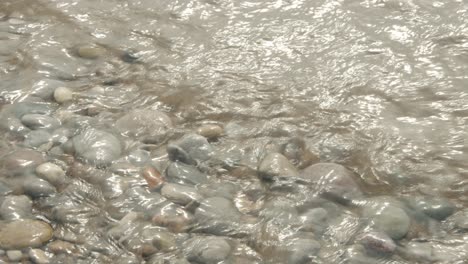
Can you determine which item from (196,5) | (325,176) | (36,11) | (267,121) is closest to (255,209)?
(325,176)

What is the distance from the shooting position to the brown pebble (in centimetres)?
254

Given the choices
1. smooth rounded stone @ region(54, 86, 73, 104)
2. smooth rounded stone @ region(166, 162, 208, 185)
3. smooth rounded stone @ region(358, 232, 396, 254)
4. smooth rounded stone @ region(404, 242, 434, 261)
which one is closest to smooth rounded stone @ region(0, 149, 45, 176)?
smooth rounded stone @ region(54, 86, 73, 104)

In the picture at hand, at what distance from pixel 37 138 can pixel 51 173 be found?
28 cm

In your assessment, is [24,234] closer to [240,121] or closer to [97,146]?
[97,146]

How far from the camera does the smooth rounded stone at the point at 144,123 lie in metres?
2.83

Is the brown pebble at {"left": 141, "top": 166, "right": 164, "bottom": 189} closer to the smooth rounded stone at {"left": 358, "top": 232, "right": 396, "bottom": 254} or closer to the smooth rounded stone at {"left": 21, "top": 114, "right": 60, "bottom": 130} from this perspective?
the smooth rounded stone at {"left": 21, "top": 114, "right": 60, "bottom": 130}

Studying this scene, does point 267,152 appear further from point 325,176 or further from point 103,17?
point 103,17

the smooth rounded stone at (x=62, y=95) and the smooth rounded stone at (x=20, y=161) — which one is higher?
the smooth rounded stone at (x=62, y=95)

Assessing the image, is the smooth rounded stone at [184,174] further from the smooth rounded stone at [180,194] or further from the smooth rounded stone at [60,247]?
the smooth rounded stone at [60,247]

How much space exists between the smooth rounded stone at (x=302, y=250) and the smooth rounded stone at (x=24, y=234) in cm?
92

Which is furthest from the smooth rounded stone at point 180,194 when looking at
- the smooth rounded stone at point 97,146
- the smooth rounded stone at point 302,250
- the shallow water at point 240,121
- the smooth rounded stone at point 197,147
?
the smooth rounded stone at point 302,250

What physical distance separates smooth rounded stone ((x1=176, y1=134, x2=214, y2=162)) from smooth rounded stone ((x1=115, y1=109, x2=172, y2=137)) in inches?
6.9

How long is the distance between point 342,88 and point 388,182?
67cm

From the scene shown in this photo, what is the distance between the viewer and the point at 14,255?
2223 millimetres
